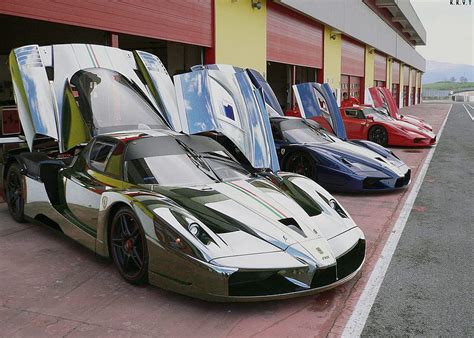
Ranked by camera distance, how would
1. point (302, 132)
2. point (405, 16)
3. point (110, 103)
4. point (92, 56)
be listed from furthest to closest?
point (405, 16) < point (302, 132) < point (92, 56) < point (110, 103)

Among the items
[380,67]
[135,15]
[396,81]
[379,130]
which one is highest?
[380,67]

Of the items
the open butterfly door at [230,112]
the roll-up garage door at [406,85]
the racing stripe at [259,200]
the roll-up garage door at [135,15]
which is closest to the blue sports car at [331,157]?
the open butterfly door at [230,112]

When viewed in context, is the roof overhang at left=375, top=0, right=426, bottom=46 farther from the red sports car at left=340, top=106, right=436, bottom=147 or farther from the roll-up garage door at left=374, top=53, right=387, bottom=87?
the red sports car at left=340, top=106, right=436, bottom=147

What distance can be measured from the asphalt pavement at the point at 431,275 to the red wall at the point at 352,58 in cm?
1933

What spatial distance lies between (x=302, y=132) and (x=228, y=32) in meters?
5.28

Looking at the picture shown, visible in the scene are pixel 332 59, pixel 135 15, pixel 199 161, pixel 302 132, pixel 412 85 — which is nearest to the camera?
pixel 199 161

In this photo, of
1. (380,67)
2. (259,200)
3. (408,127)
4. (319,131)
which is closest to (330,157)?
(319,131)

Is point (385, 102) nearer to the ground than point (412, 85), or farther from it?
nearer to the ground

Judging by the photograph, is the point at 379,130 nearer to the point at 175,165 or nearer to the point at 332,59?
the point at 332,59

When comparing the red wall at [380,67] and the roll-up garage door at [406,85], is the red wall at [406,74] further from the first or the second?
the red wall at [380,67]

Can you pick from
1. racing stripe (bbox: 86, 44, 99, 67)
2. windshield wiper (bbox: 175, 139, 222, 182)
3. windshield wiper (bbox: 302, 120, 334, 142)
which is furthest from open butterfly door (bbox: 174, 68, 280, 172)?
windshield wiper (bbox: 302, 120, 334, 142)

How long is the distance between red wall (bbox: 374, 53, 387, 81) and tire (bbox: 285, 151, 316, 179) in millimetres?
30797

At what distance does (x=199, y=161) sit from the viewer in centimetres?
501

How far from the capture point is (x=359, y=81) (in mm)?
32875
